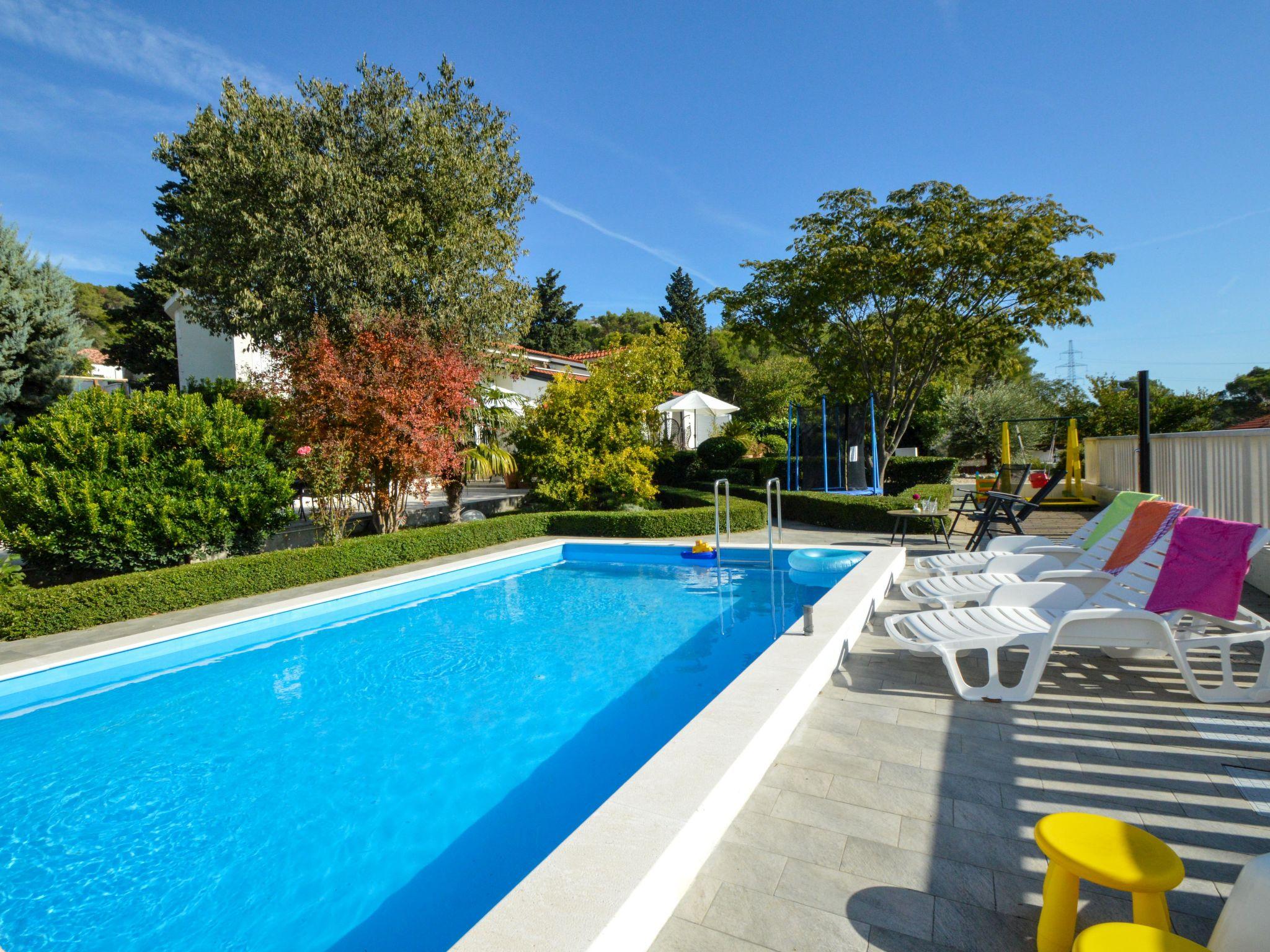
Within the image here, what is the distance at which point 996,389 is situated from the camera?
2844 centimetres

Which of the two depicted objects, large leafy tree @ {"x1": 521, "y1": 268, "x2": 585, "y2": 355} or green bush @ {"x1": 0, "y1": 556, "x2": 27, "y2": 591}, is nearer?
green bush @ {"x1": 0, "y1": 556, "x2": 27, "y2": 591}

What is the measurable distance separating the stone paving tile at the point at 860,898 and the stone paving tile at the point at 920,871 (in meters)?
0.05

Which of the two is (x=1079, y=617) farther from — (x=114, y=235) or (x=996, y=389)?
(x=996, y=389)

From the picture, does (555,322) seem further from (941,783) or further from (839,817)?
(839,817)

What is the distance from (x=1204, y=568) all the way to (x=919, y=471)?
14.8m

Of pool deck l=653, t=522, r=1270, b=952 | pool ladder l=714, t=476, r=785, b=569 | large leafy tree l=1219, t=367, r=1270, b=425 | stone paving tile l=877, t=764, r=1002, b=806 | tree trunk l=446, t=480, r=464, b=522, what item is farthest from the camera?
large leafy tree l=1219, t=367, r=1270, b=425

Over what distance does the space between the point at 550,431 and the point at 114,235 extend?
1483cm

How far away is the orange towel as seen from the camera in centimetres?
463

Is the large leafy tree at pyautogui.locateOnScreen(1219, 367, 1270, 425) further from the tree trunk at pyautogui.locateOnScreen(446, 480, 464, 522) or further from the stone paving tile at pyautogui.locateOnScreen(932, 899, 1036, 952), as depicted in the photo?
the stone paving tile at pyautogui.locateOnScreen(932, 899, 1036, 952)

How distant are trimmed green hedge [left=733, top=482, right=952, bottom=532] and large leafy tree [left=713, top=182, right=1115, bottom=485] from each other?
123 inches

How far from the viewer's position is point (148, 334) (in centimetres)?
→ 1848

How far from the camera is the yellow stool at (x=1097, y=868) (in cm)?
163

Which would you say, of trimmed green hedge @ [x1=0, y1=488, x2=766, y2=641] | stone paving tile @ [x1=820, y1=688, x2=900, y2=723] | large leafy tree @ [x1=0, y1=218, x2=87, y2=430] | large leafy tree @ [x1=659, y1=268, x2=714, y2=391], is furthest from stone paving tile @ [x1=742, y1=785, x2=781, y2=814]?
large leafy tree @ [x1=659, y1=268, x2=714, y2=391]

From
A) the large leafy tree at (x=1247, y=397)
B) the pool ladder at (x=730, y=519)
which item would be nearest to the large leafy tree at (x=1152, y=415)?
the pool ladder at (x=730, y=519)
